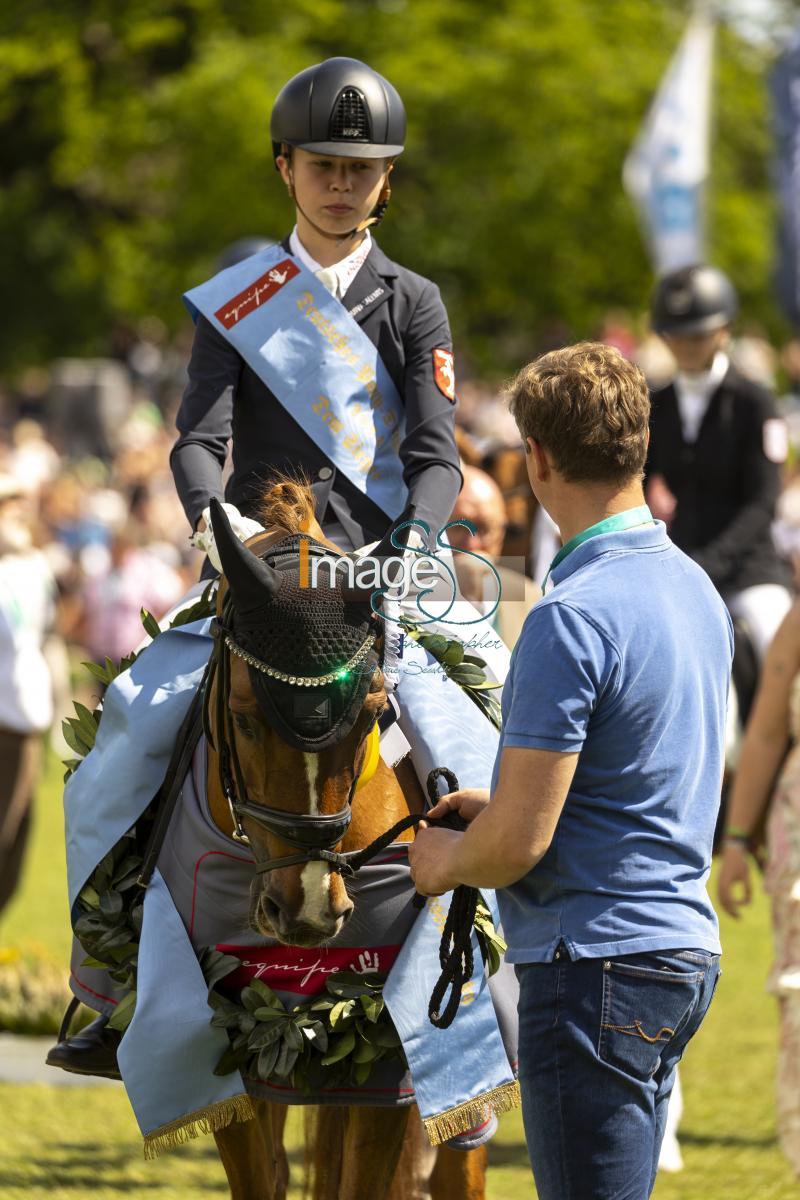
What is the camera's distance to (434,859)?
11.7ft

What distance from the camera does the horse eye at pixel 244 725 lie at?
3.97 m

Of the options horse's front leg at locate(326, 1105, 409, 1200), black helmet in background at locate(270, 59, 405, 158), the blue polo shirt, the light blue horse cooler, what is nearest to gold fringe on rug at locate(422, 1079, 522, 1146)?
the light blue horse cooler

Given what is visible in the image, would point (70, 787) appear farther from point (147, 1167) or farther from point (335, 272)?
point (147, 1167)

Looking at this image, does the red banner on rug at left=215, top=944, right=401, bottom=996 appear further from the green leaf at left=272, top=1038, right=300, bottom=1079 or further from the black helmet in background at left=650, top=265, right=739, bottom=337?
the black helmet in background at left=650, top=265, right=739, bottom=337

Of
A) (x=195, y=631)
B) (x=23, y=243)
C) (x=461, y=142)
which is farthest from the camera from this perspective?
(x=23, y=243)

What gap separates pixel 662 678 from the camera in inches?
135

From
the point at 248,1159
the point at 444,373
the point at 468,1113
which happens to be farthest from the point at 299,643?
the point at 248,1159

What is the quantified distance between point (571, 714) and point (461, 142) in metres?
27.9

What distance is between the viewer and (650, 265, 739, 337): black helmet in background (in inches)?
331

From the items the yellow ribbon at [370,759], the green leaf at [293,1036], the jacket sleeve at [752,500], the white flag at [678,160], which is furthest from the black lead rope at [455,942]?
the white flag at [678,160]

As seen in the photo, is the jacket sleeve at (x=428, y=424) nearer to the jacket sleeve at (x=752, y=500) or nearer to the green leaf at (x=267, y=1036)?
the green leaf at (x=267, y=1036)

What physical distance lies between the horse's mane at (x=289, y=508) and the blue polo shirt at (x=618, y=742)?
0.94 metres

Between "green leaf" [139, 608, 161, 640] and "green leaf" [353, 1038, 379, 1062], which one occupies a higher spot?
"green leaf" [139, 608, 161, 640]

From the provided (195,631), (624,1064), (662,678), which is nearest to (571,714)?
(662,678)
